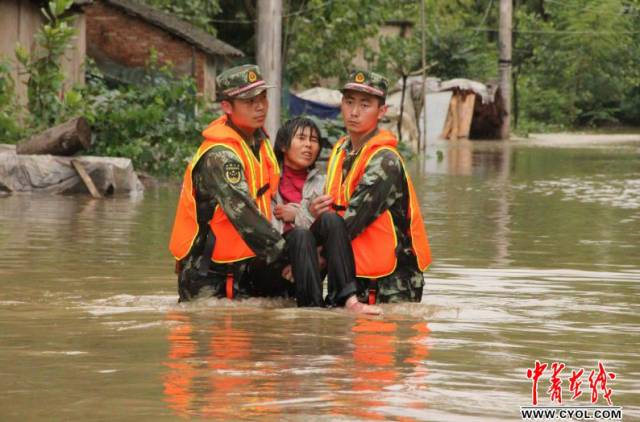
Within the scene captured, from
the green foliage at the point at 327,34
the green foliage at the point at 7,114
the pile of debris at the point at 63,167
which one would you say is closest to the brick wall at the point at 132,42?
the green foliage at the point at 327,34

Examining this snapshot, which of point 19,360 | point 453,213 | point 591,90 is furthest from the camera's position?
point 591,90

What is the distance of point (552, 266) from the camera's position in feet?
37.1

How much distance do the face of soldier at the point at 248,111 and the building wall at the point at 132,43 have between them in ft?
85.5

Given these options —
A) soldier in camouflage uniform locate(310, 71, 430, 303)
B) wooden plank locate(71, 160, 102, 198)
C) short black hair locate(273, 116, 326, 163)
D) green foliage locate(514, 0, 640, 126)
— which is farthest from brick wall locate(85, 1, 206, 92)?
green foliage locate(514, 0, 640, 126)

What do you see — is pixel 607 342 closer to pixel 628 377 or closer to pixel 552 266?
pixel 628 377

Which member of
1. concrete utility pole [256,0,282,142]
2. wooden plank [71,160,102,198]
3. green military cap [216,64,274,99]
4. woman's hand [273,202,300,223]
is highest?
concrete utility pole [256,0,282,142]

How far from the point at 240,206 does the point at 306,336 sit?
0.98 metres

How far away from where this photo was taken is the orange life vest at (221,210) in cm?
815

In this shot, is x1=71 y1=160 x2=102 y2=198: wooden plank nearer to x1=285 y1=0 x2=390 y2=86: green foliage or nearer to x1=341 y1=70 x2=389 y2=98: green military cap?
x1=341 y1=70 x2=389 y2=98: green military cap

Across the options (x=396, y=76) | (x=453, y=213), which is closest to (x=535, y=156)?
(x=396, y=76)

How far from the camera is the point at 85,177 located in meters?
17.9

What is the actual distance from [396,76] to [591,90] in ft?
66.0

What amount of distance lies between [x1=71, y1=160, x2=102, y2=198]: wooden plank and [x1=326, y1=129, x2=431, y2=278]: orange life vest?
977 centimetres

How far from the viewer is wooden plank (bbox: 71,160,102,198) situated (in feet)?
58.3
